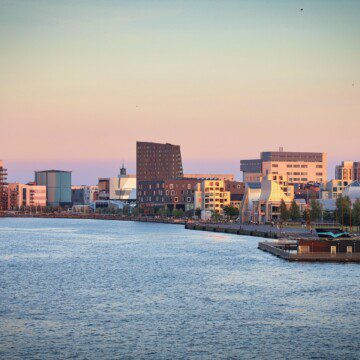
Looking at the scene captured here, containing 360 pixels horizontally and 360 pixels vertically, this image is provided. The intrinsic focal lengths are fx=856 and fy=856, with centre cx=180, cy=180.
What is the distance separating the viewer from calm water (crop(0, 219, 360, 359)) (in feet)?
176

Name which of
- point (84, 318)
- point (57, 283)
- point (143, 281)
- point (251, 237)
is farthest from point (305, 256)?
point (251, 237)

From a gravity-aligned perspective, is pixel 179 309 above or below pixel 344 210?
below

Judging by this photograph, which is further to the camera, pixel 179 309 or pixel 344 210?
pixel 344 210

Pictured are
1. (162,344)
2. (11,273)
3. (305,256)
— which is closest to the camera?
(162,344)

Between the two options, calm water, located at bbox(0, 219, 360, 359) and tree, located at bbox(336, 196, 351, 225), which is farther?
tree, located at bbox(336, 196, 351, 225)

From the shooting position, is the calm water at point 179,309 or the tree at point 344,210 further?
the tree at point 344,210

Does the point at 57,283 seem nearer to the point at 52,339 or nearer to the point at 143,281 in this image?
the point at 143,281

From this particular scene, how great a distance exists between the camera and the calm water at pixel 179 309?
53.5 meters

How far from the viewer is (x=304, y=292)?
76.6m

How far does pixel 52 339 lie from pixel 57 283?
2979 centimetres

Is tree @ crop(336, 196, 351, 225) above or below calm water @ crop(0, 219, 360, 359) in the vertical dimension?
above

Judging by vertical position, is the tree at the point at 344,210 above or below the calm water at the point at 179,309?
above

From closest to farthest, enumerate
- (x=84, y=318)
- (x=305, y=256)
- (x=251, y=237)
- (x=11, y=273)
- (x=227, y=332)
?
(x=227, y=332) → (x=84, y=318) → (x=11, y=273) → (x=305, y=256) → (x=251, y=237)

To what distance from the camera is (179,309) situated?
221ft
